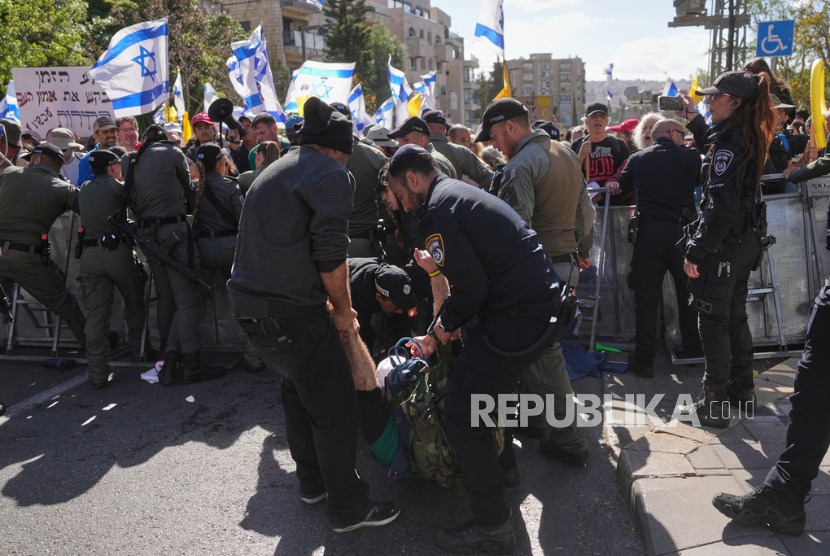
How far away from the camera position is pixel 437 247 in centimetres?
284

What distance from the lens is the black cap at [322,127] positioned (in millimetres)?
2941

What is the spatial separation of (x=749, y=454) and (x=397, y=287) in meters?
2.38

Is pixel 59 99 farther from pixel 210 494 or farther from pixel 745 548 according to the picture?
pixel 745 548

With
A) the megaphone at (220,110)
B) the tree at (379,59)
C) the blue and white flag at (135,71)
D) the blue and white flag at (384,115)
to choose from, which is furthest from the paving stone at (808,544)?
the tree at (379,59)

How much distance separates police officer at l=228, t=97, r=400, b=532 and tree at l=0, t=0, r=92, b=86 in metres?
13.1

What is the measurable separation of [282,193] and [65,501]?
2.35 meters

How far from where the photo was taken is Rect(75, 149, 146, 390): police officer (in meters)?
5.54

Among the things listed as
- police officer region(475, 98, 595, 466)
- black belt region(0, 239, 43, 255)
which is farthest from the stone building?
police officer region(475, 98, 595, 466)

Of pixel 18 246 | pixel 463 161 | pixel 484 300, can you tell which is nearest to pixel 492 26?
pixel 463 161

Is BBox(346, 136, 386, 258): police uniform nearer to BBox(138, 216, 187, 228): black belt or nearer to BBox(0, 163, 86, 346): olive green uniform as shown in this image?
BBox(138, 216, 187, 228): black belt

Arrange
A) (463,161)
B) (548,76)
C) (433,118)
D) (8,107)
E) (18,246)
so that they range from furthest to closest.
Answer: (548,76)
(8,107)
(433,118)
(463,161)
(18,246)

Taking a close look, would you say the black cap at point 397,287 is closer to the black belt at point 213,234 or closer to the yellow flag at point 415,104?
the black belt at point 213,234

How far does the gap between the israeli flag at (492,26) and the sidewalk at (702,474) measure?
6.30m

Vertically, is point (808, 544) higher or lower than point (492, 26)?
lower
